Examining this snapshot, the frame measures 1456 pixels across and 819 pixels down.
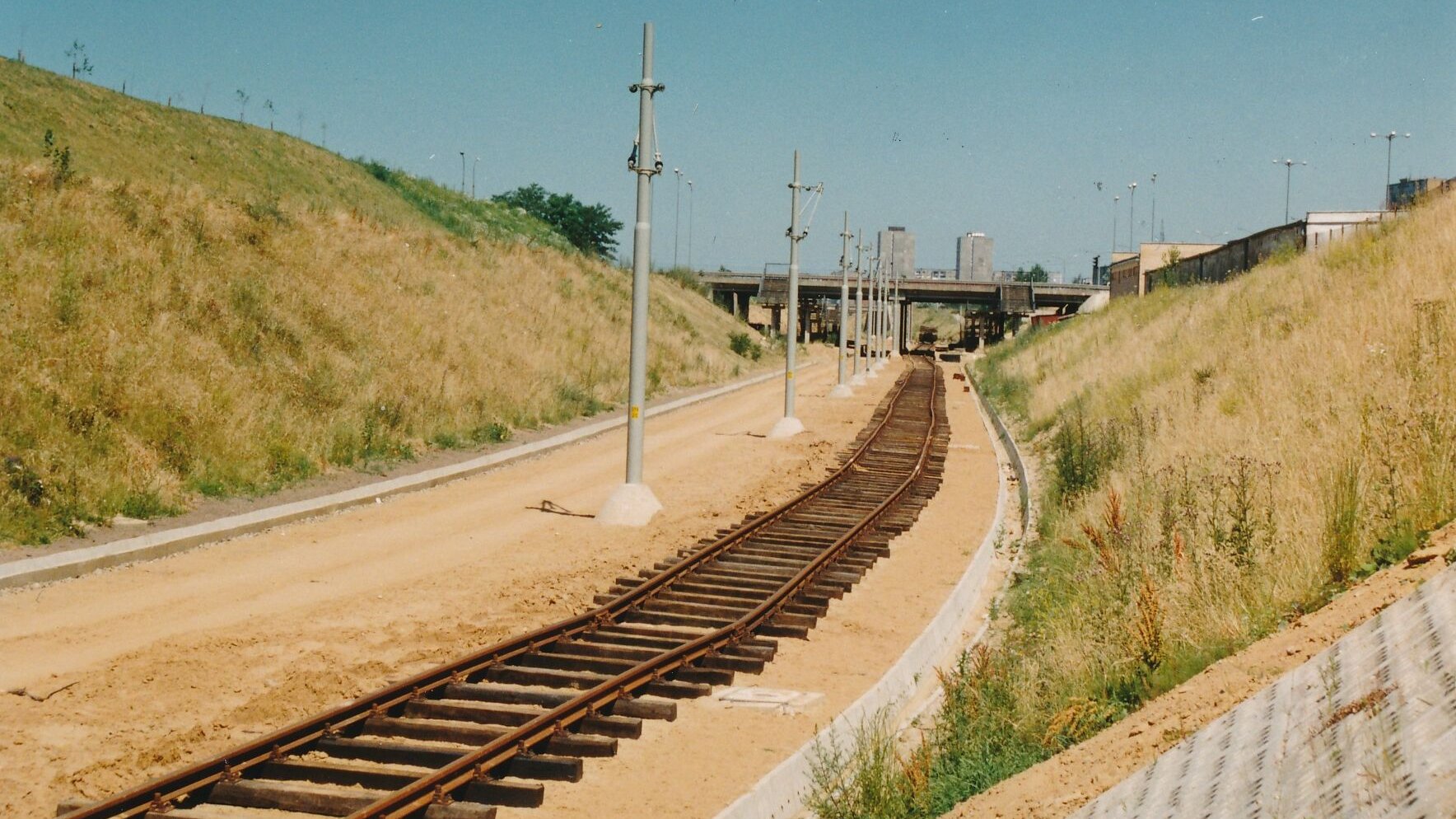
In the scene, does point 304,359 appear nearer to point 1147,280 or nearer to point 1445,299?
point 1445,299

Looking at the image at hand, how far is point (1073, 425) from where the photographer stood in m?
26.5

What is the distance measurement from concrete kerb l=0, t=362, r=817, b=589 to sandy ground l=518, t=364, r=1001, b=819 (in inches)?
312

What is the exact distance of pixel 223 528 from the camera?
54.4 feet

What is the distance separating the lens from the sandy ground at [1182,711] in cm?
602

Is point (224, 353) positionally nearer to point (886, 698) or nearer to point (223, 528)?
point (223, 528)

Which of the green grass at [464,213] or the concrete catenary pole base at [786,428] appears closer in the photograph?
the concrete catenary pole base at [786,428]

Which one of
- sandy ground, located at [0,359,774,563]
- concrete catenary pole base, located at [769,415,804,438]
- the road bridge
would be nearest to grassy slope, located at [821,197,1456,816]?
sandy ground, located at [0,359,774,563]

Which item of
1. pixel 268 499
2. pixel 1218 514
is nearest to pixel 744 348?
pixel 268 499

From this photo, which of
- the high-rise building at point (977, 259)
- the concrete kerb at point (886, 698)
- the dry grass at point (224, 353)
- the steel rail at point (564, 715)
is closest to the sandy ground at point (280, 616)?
the steel rail at point (564, 715)

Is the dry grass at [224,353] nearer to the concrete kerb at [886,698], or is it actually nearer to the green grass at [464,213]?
the concrete kerb at [886,698]

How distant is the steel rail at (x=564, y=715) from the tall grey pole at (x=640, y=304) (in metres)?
4.51

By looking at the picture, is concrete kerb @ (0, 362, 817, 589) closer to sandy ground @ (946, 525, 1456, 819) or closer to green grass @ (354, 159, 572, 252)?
sandy ground @ (946, 525, 1456, 819)

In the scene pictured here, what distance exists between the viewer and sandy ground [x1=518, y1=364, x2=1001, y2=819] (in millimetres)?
7762

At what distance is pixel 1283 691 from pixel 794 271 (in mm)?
31305
